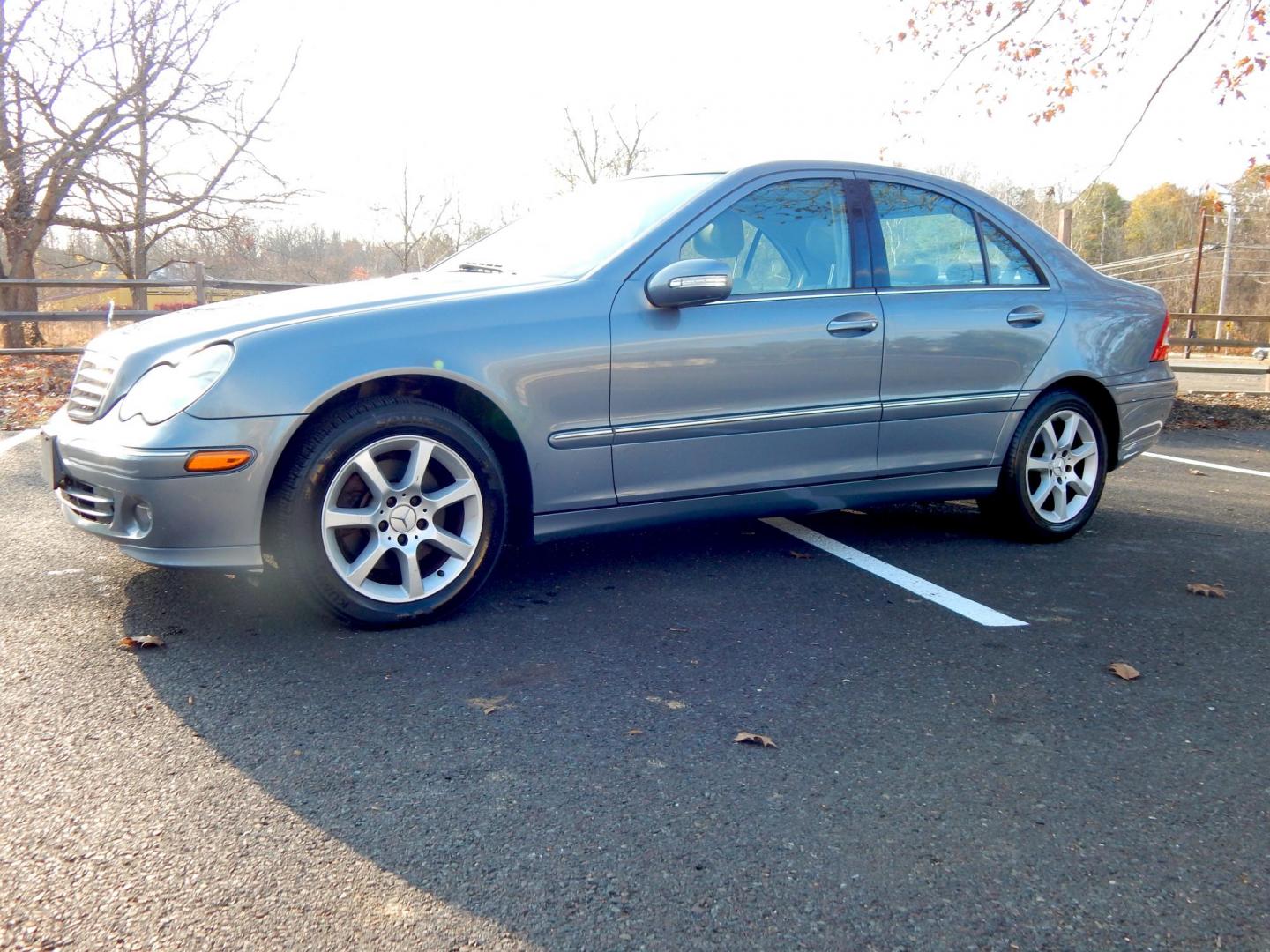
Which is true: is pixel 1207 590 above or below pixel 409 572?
below

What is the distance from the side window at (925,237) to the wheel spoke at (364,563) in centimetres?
243

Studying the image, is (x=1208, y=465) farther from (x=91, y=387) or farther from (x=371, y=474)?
(x=91, y=387)

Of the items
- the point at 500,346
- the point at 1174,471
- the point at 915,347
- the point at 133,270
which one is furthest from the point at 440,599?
the point at 133,270

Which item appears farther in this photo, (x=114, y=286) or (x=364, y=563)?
(x=114, y=286)

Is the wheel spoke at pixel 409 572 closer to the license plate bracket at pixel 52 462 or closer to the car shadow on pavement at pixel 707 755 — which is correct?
the car shadow on pavement at pixel 707 755

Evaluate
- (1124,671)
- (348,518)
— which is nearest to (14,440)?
(348,518)

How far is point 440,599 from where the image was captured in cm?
371

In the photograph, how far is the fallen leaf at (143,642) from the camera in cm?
342

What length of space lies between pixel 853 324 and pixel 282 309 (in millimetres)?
2208

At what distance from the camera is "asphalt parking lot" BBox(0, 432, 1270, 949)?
2.07 metres

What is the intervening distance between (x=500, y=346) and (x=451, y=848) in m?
1.92

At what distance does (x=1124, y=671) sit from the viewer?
339cm

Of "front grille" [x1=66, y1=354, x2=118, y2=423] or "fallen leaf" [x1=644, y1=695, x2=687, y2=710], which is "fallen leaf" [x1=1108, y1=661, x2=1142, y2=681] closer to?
"fallen leaf" [x1=644, y1=695, x2=687, y2=710]

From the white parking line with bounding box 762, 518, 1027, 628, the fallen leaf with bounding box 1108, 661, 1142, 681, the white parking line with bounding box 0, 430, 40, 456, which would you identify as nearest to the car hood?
the white parking line with bounding box 762, 518, 1027, 628
